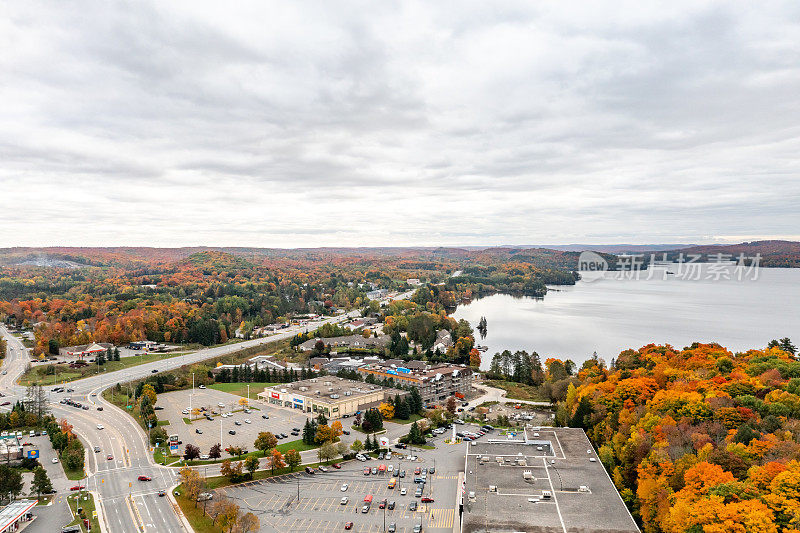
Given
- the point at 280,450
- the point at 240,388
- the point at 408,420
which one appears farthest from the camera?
the point at 240,388

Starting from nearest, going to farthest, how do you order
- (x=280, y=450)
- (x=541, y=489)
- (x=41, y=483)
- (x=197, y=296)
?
1. (x=541, y=489)
2. (x=41, y=483)
3. (x=280, y=450)
4. (x=197, y=296)

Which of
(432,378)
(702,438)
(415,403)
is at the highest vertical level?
(702,438)

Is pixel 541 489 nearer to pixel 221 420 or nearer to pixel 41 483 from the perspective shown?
pixel 221 420

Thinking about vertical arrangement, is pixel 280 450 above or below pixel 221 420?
above

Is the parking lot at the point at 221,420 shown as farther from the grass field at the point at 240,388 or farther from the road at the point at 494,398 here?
the road at the point at 494,398

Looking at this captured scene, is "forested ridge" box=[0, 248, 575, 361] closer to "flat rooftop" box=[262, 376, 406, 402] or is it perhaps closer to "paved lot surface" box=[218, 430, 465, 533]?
"flat rooftop" box=[262, 376, 406, 402]

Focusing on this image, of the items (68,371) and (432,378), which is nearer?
(432,378)

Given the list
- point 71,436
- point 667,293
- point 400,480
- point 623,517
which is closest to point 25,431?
point 71,436

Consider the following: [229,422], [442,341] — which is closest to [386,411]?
[229,422]

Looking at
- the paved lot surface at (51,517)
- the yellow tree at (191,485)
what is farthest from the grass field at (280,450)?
the paved lot surface at (51,517)
